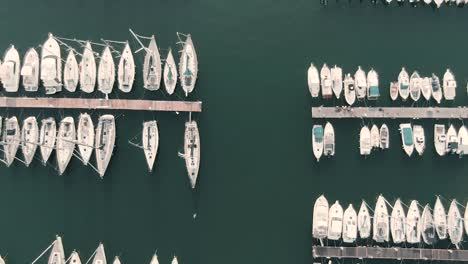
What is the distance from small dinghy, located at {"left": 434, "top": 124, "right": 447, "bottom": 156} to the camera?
41812 millimetres

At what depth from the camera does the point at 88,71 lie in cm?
4234

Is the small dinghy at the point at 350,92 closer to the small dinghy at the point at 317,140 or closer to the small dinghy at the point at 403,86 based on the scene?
the small dinghy at the point at 317,140

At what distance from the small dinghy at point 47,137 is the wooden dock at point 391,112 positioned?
77.9 feet

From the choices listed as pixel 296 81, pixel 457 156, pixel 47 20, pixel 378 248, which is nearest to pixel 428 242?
pixel 378 248

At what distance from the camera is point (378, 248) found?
133ft

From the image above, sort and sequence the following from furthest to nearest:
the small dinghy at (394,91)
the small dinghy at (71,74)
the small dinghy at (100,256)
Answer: the small dinghy at (394,91) < the small dinghy at (71,74) < the small dinghy at (100,256)

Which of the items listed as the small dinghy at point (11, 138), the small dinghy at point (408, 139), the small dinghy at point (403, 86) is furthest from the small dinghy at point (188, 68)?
the small dinghy at point (408, 139)

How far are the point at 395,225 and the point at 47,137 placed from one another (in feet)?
105

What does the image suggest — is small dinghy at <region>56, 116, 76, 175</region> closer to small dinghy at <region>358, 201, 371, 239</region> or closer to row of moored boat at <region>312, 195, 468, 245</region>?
row of moored boat at <region>312, 195, 468, 245</region>

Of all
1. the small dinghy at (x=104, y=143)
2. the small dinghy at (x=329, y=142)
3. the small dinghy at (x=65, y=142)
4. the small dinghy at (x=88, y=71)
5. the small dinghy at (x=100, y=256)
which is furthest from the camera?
the small dinghy at (x=88, y=71)

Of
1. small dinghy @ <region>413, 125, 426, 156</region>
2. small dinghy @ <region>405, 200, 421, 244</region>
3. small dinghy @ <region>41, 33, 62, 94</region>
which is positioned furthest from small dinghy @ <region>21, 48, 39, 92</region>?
small dinghy @ <region>405, 200, 421, 244</region>

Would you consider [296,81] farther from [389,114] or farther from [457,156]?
[457,156]

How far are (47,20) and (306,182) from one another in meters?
29.1

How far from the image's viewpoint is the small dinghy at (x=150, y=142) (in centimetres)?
4184
